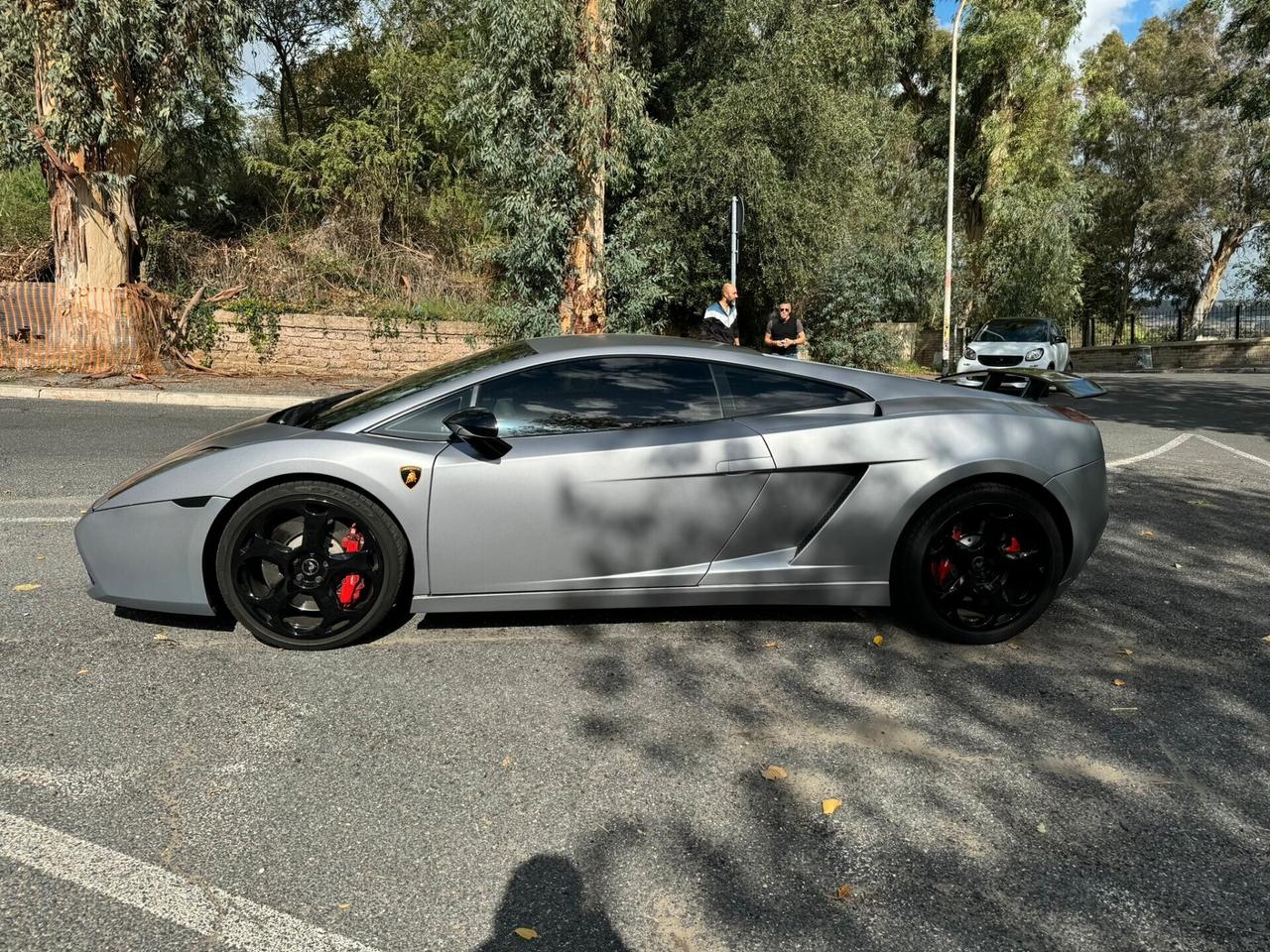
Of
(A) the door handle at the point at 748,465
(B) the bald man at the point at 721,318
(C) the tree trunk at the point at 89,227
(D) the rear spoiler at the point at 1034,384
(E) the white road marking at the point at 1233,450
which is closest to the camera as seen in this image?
(A) the door handle at the point at 748,465

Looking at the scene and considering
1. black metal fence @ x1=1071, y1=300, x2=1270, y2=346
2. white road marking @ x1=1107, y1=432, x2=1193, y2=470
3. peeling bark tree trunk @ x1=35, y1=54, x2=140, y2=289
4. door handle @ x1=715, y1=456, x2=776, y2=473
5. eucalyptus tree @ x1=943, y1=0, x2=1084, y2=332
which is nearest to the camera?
door handle @ x1=715, y1=456, x2=776, y2=473

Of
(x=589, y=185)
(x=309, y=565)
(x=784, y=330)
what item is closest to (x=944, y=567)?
(x=309, y=565)

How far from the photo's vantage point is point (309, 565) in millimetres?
3814

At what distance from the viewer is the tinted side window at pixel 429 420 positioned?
3928 millimetres

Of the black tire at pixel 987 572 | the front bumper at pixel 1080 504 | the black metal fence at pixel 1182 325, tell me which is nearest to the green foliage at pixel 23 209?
the black tire at pixel 987 572

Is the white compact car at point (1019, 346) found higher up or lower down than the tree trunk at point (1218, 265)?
Answer: lower down

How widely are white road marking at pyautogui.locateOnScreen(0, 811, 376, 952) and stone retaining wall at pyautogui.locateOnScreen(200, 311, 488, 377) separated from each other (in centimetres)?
1567

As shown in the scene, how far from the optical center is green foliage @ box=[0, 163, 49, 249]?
19.3m

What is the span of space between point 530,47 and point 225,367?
8.00 meters

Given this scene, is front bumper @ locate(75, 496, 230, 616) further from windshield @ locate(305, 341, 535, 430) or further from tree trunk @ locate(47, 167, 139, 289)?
tree trunk @ locate(47, 167, 139, 289)

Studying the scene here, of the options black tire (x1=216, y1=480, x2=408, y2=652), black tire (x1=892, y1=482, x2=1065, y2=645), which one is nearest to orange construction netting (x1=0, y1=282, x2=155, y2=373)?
black tire (x1=216, y1=480, x2=408, y2=652)

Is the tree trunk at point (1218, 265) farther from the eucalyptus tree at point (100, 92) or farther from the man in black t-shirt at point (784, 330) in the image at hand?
the eucalyptus tree at point (100, 92)

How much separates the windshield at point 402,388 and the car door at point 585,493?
0.79ft

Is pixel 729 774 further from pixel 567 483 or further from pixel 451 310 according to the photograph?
pixel 451 310
